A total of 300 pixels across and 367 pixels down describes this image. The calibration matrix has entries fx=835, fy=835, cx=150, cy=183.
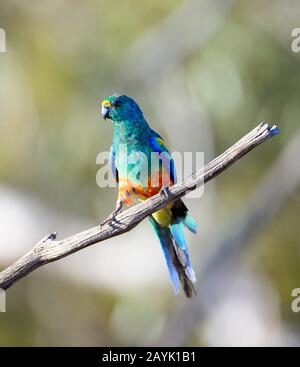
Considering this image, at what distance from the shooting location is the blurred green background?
1024 centimetres

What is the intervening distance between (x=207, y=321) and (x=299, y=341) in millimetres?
1208

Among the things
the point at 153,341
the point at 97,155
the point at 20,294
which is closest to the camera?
the point at 153,341

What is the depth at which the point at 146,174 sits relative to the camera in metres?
5.31

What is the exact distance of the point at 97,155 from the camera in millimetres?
10633

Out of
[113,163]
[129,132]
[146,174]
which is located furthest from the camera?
[113,163]

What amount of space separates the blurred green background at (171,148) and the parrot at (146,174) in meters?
4.40

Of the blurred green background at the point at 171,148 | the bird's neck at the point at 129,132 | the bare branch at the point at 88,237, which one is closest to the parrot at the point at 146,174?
the bird's neck at the point at 129,132

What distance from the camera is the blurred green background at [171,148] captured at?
10.2 meters

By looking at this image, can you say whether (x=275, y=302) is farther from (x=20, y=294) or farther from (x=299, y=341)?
(x=20, y=294)

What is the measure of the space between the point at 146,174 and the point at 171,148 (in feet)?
16.3

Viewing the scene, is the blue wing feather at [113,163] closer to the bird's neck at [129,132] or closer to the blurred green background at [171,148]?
the bird's neck at [129,132]

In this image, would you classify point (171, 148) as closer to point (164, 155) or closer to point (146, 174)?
point (164, 155)

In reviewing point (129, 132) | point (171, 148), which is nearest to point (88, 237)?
point (129, 132)

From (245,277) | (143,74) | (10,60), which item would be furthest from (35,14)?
(245,277)
